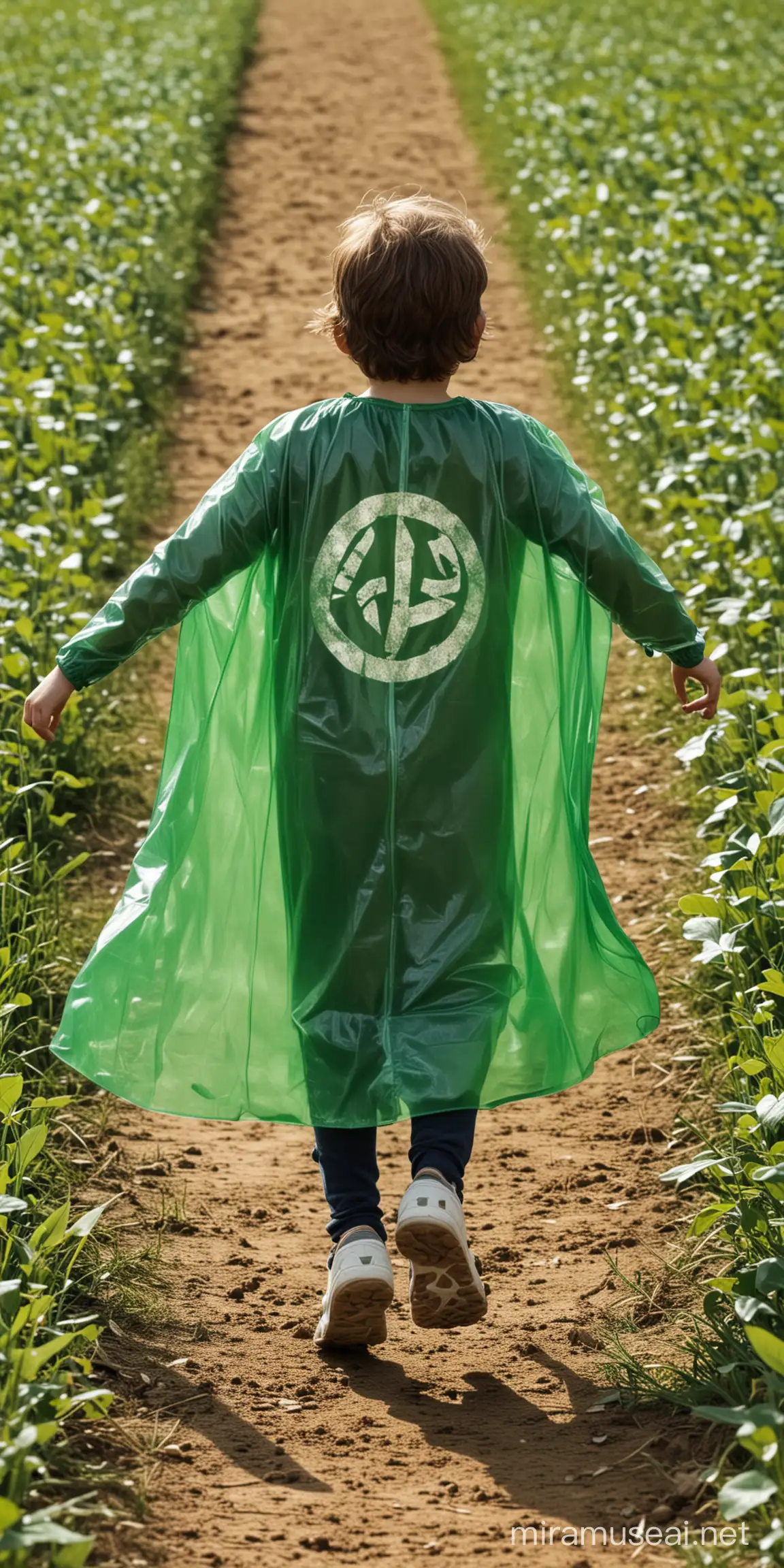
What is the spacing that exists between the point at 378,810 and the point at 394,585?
13.9 inches

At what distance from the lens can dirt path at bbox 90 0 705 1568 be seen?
7.79 feet

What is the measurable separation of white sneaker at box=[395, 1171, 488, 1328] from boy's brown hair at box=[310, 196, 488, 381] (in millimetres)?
1261

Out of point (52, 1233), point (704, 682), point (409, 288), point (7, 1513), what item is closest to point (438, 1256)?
point (52, 1233)

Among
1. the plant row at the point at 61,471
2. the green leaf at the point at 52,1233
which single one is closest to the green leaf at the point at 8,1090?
the plant row at the point at 61,471

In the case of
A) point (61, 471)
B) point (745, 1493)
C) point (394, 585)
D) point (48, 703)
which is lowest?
point (745, 1493)

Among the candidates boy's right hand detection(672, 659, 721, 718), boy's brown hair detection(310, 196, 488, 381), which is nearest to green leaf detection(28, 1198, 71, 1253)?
boy's right hand detection(672, 659, 721, 718)

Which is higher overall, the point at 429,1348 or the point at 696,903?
the point at 696,903

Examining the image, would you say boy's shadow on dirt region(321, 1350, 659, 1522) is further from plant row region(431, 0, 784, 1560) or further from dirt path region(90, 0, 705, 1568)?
plant row region(431, 0, 784, 1560)

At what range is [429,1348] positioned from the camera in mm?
2973

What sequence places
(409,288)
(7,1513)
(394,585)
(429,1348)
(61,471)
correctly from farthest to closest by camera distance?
(61,471), (429,1348), (394,585), (409,288), (7,1513)

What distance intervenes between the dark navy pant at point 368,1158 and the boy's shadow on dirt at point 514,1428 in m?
0.25

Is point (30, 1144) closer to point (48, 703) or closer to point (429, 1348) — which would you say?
point (48, 703)

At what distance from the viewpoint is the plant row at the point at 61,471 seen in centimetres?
236

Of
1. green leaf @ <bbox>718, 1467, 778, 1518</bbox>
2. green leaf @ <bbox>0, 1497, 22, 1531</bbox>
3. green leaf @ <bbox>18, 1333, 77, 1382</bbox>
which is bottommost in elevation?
green leaf @ <bbox>718, 1467, 778, 1518</bbox>
